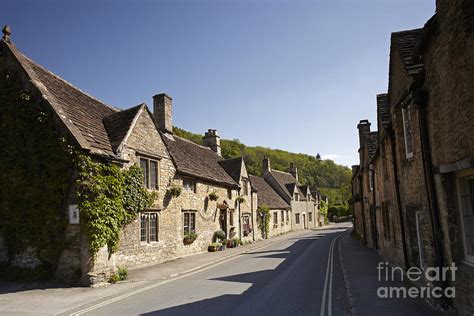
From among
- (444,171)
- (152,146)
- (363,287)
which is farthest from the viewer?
(152,146)

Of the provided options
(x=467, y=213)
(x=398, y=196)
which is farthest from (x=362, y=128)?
(x=467, y=213)

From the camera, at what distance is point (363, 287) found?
36.4 feet

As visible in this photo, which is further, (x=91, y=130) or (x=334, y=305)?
(x=91, y=130)

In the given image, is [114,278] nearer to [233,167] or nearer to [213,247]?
[213,247]

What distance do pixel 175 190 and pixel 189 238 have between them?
369cm

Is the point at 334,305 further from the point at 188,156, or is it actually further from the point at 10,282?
the point at 188,156

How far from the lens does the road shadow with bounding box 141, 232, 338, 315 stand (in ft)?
29.1

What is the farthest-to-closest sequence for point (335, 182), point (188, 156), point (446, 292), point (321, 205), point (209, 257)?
point (335, 182) < point (321, 205) < point (188, 156) < point (209, 257) < point (446, 292)

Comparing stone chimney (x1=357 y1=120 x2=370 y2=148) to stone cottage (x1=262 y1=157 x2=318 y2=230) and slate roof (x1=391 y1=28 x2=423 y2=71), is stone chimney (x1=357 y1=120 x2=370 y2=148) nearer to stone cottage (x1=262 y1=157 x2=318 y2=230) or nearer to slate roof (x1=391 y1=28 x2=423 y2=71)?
slate roof (x1=391 y1=28 x2=423 y2=71)

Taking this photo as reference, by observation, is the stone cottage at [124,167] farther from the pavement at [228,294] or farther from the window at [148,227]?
the pavement at [228,294]

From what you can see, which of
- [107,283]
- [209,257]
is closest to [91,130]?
[107,283]

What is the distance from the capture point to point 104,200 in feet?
44.6

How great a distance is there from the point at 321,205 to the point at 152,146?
2394 inches

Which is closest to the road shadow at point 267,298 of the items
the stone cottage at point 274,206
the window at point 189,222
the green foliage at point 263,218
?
the window at point 189,222
